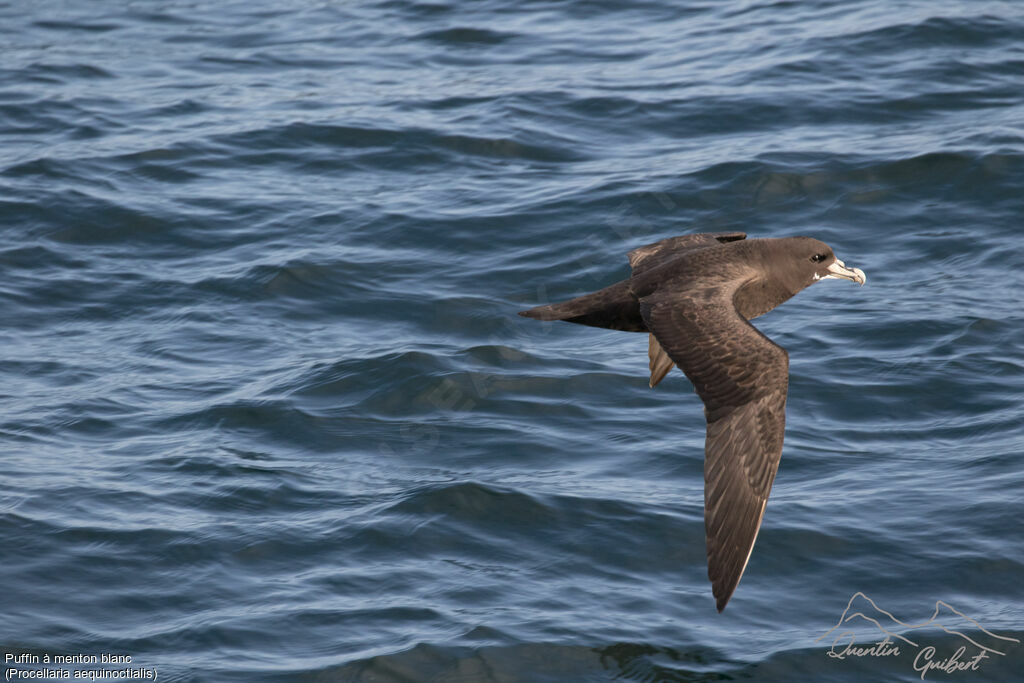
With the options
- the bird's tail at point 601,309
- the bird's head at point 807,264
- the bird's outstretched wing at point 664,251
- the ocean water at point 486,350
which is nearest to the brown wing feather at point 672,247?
the bird's outstretched wing at point 664,251

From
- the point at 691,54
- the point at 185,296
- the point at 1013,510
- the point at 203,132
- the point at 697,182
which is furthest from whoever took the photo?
the point at 691,54

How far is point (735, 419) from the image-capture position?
6109 millimetres

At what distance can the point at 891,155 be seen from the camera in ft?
38.8

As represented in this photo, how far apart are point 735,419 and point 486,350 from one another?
374cm

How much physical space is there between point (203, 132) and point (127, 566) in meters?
6.52

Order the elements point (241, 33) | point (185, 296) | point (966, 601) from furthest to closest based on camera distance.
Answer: point (241, 33) → point (185, 296) → point (966, 601)

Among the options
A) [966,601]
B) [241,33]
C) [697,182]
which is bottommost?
[966,601]

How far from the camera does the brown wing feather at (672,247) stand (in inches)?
285

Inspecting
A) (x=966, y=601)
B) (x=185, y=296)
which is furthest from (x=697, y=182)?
(x=966, y=601)

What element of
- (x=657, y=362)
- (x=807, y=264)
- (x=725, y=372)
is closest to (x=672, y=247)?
(x=657, y=362)

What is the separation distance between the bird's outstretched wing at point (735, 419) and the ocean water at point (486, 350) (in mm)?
1080

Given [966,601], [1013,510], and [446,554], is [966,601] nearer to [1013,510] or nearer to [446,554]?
[1013,510]

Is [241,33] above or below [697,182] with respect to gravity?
above

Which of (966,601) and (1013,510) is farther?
(1013,510)
